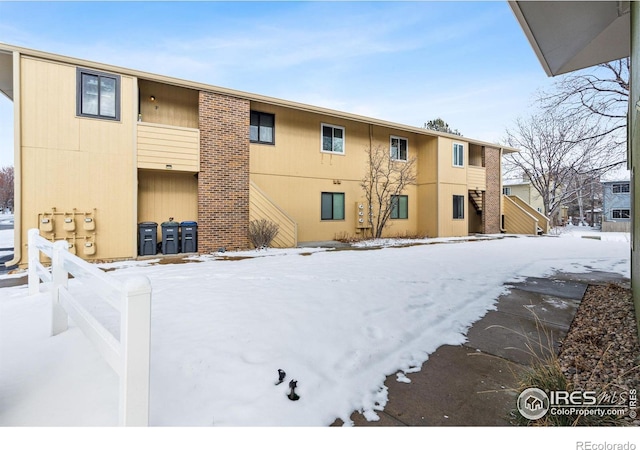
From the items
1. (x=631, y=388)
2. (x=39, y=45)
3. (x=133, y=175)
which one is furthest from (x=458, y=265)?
(x=39, y=45)

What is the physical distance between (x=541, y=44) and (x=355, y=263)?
18.3ft

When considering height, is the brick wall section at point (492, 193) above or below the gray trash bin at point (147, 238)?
above

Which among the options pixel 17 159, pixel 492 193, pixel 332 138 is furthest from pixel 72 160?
pixel 492 193

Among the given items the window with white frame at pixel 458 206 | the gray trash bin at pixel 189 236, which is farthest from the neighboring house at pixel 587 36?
the window with white frame at pixel 458 206

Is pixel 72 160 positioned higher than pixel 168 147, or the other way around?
pixel 168 147

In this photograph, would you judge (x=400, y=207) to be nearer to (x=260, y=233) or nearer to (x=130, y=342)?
(x=260, y=233)

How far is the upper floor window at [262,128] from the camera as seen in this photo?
11641mm

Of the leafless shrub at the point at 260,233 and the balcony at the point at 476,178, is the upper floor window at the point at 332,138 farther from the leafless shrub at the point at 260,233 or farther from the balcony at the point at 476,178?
the balcony at the point at 476,178

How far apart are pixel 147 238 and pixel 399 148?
39.9 ft

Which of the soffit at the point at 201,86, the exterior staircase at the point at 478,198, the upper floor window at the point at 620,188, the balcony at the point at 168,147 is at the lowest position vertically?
the exterior staircase at the point at 478,198

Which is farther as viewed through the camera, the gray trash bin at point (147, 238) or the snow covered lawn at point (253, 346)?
the gray trash bin at point (147, 238)

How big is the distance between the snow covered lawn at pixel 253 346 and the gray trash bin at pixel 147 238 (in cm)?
292

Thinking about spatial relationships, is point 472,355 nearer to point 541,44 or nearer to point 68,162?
point 541,44

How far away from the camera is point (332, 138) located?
13.7 metres
